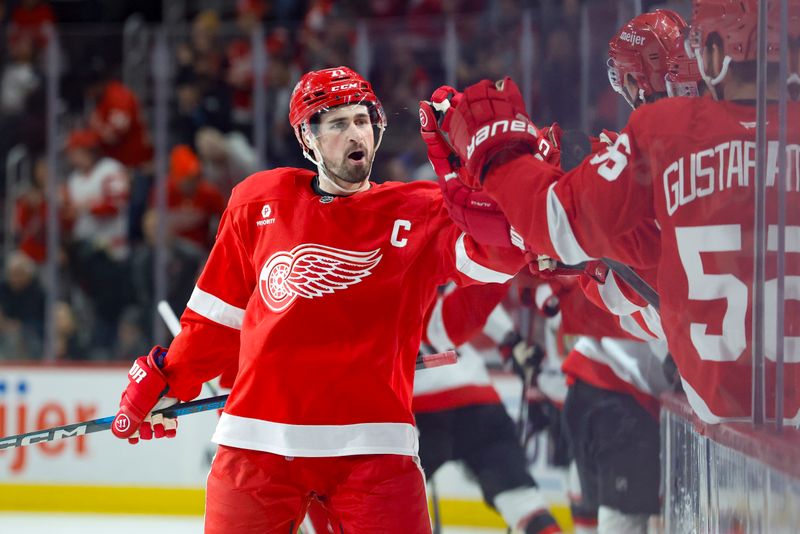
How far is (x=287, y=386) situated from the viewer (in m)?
2.04

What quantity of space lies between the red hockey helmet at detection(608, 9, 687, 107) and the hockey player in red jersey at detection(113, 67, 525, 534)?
0.35 m

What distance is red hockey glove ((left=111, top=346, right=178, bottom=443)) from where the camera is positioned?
2.27m

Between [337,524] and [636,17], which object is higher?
[636,17]

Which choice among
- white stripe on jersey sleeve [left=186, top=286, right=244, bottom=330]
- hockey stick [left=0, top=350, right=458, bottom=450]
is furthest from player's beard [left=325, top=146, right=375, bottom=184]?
hockey stick [left=0, top=350, right=458, bottom=450]

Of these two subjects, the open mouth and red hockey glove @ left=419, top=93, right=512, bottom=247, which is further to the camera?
the open mouth

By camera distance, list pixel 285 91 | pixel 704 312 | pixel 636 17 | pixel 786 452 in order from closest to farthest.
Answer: pixel 786 452 → pixel 704 312 → pixel 636 17 → pixel 285 91

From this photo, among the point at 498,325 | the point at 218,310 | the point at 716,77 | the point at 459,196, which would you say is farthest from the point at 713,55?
the point at 498,325

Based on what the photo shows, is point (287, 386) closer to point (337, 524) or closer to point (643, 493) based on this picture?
point (337, 524)

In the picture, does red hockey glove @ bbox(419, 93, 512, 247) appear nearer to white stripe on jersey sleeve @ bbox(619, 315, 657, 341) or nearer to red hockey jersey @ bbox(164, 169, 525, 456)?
red hockey jersey @ bbox(164, 169, 525, 456)

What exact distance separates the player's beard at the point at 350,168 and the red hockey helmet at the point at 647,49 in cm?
49

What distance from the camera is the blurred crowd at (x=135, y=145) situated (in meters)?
4.75

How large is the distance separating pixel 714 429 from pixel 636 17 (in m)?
0.72

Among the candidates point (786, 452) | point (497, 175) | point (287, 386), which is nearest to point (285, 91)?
point (287, 386)

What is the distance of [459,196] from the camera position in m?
1.88
